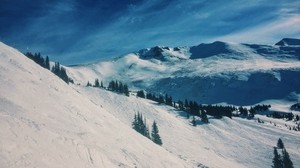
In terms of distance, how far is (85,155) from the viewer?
34.7m

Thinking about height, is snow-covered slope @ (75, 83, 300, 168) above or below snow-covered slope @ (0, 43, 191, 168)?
below

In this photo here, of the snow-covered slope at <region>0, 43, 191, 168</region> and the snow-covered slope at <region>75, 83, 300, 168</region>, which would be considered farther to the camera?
the snow-covered slope at <region>75, 83, 300, 168</region>

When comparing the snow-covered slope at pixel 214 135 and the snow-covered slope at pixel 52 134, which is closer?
the snow-covered slope at pixel 52 134

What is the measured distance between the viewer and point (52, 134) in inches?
1431

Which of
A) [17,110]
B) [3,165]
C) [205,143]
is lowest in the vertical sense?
[205,143]

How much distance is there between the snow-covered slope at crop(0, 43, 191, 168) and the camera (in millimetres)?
30391

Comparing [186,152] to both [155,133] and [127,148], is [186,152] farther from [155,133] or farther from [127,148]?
[127,148]

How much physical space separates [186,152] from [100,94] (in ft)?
199

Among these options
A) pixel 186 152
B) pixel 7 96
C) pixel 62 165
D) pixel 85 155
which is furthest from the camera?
pixel 186 152

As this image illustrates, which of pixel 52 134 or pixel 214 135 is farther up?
→ pixel 52 134

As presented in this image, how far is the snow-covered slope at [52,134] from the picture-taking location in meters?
30.4

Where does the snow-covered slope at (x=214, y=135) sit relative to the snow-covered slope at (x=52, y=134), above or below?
below

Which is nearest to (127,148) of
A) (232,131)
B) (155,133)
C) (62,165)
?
(62,165)

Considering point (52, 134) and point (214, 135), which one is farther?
point (214, 135)
